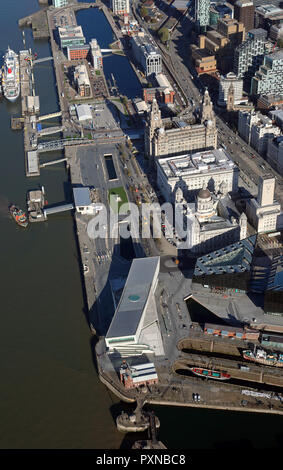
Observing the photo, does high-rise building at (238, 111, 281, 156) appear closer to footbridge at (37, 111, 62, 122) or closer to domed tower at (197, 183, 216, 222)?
domed tower at (197, 183, 216, 222)

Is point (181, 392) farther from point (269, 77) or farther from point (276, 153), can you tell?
point (269, 77)

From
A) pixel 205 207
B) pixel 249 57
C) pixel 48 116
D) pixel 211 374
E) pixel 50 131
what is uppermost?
pixel 249 57

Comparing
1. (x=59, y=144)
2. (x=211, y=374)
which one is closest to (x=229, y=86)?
(x=59, y=144)

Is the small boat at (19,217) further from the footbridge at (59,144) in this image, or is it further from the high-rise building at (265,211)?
the high-rise building at (265,211)

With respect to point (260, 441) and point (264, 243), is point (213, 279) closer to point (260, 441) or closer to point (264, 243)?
point (264, 243)

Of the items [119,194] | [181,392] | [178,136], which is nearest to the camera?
[181,392]

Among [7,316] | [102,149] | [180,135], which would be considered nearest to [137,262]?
[7,316]
